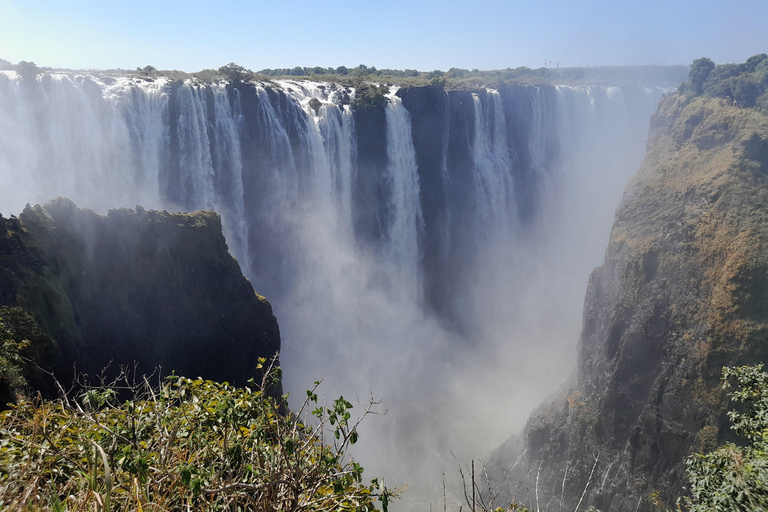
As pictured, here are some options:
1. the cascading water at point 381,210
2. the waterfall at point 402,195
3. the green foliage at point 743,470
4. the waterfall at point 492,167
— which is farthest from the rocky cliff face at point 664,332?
the waterfall at point 492,167

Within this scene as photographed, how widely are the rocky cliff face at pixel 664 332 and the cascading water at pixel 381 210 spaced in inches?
256

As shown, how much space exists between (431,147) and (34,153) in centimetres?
2499

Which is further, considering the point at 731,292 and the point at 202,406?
the point at 731,292

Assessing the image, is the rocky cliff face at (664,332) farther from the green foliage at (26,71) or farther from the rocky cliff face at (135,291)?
the green foliage at (26,71)

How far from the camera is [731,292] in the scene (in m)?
15.6

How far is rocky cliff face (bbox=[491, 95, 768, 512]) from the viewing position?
49.8 ft

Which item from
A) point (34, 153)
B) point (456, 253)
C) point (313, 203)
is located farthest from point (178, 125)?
point (456, 253)

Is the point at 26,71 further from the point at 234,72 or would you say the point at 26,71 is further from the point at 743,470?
the point at 743,470

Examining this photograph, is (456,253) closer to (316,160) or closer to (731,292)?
(316,160)

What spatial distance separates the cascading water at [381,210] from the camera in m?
24.0

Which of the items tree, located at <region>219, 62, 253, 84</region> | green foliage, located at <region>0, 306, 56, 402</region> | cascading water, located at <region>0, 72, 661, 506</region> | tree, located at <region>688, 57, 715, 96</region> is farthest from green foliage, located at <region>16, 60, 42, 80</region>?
tree, located at <region>688, 57, 715, 96</region>

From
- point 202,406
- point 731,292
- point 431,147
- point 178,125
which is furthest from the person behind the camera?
point 431,147

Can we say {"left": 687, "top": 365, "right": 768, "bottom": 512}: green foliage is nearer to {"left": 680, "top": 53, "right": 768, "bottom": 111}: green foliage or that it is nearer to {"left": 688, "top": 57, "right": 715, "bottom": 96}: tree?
{"left": 680, "top": 53, "right": 768, "bottom": 111}: green foliage

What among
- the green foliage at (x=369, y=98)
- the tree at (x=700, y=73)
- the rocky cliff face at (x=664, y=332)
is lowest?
the rocky cliff face at (x=664, y=332)
